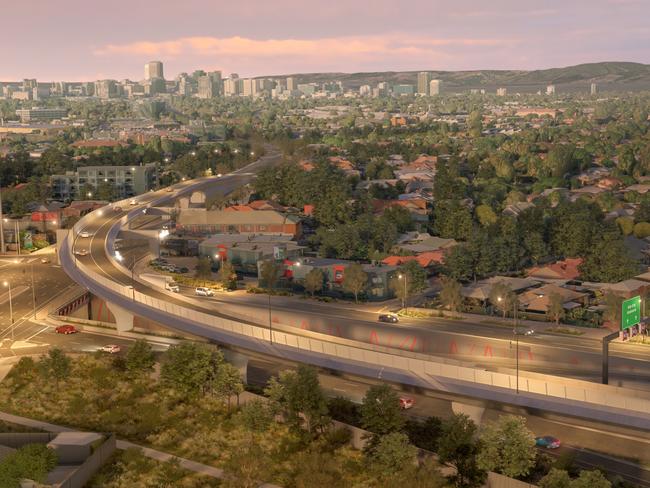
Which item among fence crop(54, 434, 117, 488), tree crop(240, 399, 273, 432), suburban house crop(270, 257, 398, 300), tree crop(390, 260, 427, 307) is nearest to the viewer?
fence crop(54, 434, 117, 488)

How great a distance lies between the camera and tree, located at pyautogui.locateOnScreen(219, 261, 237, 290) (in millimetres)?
45781

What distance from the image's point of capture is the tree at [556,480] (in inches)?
779

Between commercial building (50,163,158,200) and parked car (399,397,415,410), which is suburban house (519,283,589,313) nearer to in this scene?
parked car (399,397,415,410)

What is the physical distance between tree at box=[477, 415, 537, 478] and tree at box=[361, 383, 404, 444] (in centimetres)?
257

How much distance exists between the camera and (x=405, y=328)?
37.6m

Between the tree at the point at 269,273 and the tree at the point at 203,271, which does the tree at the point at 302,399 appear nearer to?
the tree at the point at 269,273

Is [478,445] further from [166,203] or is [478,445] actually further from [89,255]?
[166,203]

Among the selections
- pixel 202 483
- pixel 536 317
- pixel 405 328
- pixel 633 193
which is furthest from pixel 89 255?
pixel 633 193

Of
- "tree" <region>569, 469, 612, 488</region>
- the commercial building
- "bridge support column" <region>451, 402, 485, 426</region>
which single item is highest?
the commercial building

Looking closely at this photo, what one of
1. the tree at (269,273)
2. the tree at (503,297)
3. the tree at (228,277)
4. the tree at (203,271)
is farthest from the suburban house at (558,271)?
the tree at (203,271)

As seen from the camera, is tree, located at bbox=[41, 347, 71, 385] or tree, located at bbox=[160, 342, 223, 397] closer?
tree, located at bbox=[160, 342, 223, 397]

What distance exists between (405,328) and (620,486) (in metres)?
17.4

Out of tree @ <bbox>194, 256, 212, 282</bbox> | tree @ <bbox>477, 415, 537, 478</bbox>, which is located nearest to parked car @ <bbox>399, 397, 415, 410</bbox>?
tree @ <bbox>477, 415, 537, 478</bbox>

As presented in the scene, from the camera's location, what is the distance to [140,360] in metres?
30.1
